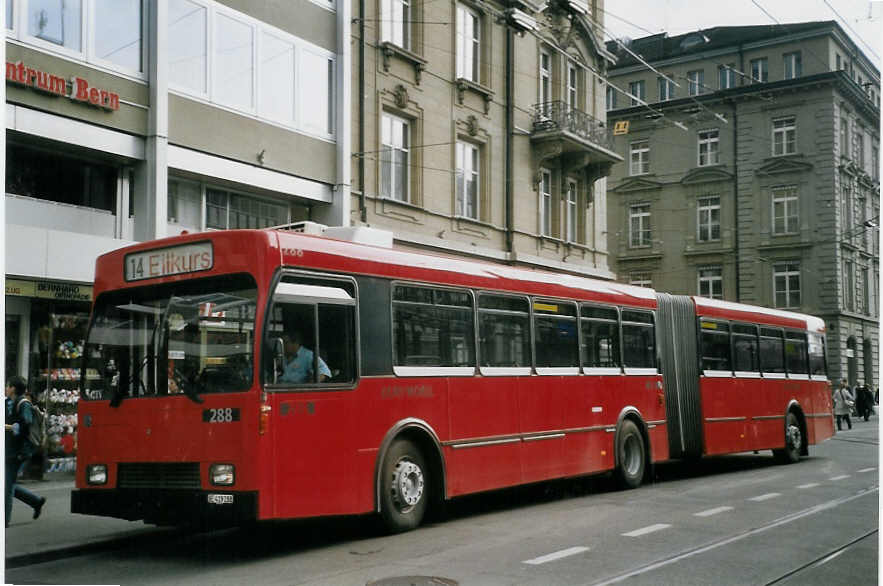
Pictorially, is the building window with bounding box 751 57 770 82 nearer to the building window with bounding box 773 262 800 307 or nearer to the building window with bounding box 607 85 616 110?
the building window with bounding box 607 85 616 110

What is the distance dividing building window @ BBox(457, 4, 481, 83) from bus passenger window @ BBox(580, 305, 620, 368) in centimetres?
1141

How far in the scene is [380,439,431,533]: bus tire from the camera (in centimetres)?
1002

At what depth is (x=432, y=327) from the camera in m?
11.1

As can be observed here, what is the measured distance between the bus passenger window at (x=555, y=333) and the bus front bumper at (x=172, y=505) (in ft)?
17.1

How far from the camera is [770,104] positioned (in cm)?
2739

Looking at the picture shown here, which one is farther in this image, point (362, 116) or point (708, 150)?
point (708, 150)

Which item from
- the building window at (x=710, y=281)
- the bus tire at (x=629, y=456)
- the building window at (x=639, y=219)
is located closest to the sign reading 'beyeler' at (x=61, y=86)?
the bus tire at (x=629, y=456)

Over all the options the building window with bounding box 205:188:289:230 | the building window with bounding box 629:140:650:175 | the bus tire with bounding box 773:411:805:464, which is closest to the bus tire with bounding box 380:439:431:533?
the building window with bounding box 205:188:289:230

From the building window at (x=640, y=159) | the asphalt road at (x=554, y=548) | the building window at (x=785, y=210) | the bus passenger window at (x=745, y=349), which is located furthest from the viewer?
the building window at (x=640, y=159)

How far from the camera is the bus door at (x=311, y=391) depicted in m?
8.80

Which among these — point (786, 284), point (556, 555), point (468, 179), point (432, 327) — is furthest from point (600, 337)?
point (786, 284)

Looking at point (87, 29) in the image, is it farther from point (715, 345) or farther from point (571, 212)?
point (571, 212)

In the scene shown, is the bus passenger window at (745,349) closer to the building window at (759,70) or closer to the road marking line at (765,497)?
the road marking line at (765,497)

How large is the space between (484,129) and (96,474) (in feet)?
58.1
